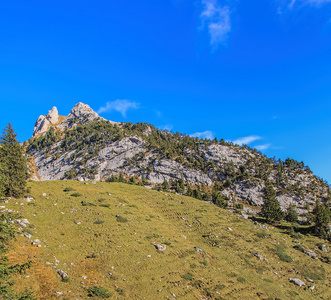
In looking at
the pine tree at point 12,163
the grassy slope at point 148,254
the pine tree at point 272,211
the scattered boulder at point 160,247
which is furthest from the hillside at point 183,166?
the pine tree at point 12,163

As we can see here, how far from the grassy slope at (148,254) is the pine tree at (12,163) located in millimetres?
3274

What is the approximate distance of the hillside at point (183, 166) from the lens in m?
125

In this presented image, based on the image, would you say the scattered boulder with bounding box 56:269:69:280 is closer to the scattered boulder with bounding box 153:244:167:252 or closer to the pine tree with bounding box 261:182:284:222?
the scattered boulder with bounding box 153:244:167:252

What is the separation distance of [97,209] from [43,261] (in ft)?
63.8

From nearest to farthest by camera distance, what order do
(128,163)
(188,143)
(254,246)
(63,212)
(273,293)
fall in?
1. (273,293)
2. (63,212)
3. (254,246)
4. (128,163)
5. (188,143)

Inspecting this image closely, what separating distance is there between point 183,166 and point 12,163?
126711 mm

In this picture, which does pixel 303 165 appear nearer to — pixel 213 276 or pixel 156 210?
pixel 156 210

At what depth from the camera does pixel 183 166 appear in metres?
157

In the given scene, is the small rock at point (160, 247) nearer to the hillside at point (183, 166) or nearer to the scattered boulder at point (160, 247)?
the scattered boulder at point (160, 247)

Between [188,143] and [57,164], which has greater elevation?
[188,143]

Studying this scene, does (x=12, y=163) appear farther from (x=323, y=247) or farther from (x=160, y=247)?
(x=323, y=247)

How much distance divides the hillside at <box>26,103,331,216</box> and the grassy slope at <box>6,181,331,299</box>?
64.6m

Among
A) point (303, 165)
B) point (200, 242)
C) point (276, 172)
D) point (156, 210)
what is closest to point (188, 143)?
point (276, 172)

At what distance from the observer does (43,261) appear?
69.0 feet
